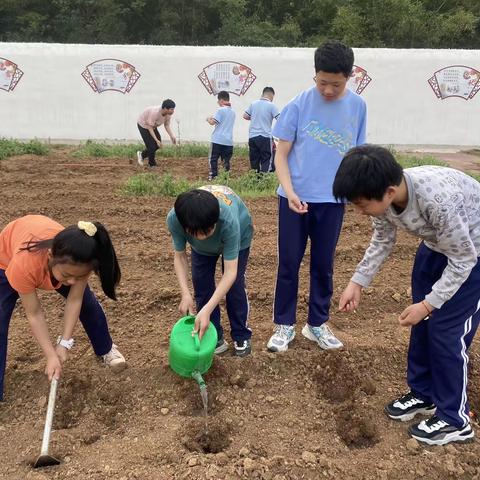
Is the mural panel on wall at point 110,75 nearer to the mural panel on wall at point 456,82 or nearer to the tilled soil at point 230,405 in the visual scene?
the mural panel on wall at point 456,82

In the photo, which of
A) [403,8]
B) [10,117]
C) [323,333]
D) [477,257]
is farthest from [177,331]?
[403,8]

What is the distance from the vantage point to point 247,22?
1959 centimetres

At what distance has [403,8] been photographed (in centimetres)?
1822

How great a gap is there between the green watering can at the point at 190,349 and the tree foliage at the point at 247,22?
17264 millimetres

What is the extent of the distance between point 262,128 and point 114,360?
18.2 feet

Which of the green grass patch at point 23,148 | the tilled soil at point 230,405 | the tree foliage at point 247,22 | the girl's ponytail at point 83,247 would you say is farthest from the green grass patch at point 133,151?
the tree foliage at point 247,22

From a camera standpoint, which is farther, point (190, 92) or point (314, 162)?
point (190, 92)

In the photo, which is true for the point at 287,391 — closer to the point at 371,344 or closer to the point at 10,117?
the point at 371,344

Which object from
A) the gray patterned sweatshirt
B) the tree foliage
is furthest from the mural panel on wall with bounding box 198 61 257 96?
the gray patterned sweatshirt

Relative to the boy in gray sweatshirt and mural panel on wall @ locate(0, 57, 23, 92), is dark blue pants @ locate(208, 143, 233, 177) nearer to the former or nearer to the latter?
the boy in gray sweatshirt

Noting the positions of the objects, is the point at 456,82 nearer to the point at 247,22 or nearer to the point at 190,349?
the point at 247,22

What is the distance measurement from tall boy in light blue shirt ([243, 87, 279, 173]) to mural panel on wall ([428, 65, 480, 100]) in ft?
19.4

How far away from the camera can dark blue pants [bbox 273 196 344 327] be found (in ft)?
9.09

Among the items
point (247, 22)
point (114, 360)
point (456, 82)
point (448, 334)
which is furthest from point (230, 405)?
point (247, 22)
